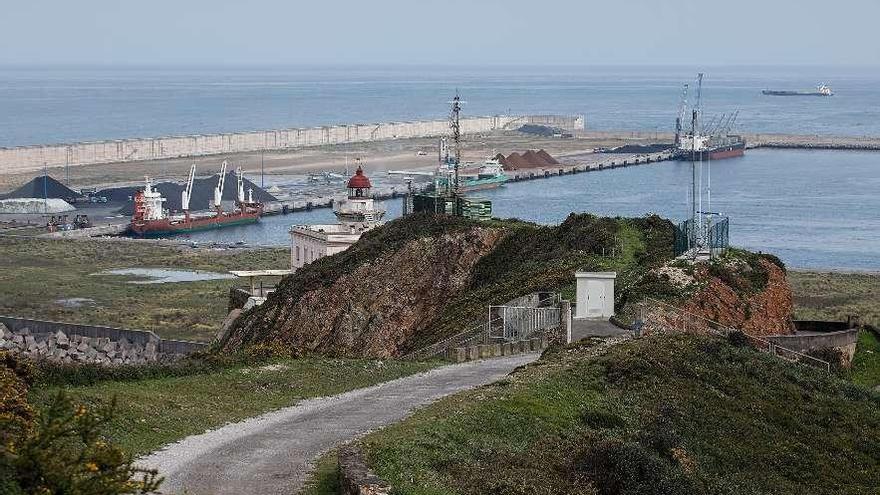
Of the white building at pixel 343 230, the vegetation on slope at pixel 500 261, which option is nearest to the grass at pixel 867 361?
the vegetation on slope at pixel 500 261

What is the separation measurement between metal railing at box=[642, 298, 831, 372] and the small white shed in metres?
0.69

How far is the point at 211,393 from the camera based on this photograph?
60.2ft

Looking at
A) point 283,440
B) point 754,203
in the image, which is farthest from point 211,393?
point 754,203

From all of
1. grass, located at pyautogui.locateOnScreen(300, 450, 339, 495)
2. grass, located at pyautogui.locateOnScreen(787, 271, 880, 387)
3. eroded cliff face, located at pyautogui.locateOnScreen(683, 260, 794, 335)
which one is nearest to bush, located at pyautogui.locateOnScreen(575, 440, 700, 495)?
grass, located at pyautogui.locateOnScreen(300, 450, 339, 495)

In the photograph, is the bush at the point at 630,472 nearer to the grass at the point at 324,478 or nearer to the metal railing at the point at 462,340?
the grass at the point at 324,478

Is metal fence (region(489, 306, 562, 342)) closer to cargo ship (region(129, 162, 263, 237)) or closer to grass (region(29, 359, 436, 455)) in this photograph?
grass (region(29, 359, 436, 455))

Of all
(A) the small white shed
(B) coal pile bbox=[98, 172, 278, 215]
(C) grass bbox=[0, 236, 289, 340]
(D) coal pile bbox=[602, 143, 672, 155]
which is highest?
(D) coal pile bbox=[602, 143, 672, 155]

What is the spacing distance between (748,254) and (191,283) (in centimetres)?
3259

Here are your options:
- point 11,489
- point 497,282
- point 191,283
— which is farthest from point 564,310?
point 191,283

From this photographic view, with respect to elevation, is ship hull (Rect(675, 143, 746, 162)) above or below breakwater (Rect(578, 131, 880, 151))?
below

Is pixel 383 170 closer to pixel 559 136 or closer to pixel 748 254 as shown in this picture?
pixel 559 136

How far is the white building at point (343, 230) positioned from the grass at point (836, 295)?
1226 centimetres

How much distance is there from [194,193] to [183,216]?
1074 cm

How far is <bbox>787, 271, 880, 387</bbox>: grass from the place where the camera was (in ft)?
164
